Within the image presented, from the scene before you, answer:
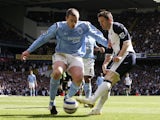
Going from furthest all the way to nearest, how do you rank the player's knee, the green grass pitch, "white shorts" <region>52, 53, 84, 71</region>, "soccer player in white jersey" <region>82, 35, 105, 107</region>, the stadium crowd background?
the stadium crowd background → "soccer player in white jersey" <region>82, 35, 105, 107</region> → "white shorts" <region>52, 53, 84, 71</region> → the player's knee → the green grass pitch

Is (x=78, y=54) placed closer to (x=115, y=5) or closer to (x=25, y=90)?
(x=25, y=90)

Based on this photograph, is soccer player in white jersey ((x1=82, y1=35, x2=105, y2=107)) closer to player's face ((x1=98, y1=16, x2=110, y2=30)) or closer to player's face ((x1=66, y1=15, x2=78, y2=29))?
player's face ((x1=66, y1=15, x2=78, y2=29))

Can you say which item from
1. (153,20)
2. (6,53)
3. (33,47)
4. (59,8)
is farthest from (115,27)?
(59,8)

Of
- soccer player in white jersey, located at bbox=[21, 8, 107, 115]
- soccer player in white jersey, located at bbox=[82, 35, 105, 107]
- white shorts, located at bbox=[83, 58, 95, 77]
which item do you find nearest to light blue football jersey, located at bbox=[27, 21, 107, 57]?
soccer player in white jersey, located at bbox=[21, 8, 107, 115]

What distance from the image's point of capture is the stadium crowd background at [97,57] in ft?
159

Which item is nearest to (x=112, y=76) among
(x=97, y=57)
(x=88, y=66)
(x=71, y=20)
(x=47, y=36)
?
(x=71, y=20)

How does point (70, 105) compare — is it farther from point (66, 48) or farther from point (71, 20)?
point (71, 20)

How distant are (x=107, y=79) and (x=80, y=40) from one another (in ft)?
3.39

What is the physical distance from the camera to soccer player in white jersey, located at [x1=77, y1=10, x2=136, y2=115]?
9.03m

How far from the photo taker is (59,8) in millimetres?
67438

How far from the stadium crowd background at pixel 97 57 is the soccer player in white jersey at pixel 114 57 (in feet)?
113

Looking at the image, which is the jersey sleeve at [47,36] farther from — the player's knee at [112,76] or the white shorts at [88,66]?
the white shorts at [88,66]

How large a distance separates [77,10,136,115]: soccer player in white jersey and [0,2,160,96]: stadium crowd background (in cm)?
3455

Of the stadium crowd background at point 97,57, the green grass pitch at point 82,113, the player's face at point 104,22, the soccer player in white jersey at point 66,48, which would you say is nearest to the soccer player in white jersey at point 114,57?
the player's face at point 104,22
